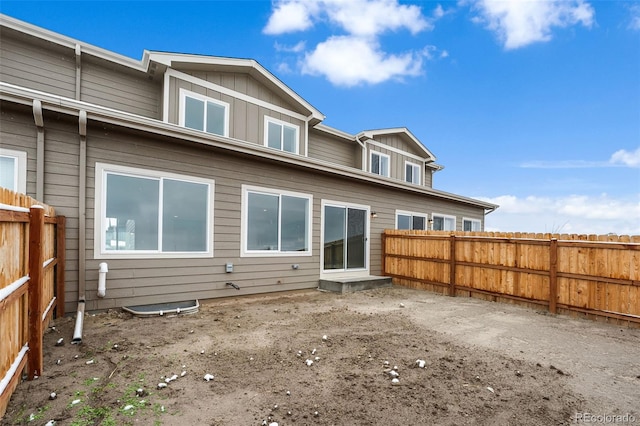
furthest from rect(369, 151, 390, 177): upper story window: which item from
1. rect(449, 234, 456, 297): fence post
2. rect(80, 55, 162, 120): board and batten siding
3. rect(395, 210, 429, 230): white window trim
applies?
rect(80, 55, 162, 120): board and batten siding

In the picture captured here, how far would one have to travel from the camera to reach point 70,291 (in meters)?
4.57

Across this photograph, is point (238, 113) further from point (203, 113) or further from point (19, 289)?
point (19, 289)

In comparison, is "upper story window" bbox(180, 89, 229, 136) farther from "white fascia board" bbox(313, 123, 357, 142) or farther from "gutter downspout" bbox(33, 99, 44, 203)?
"white fascia board" bbox(313, 123, 357, 142)

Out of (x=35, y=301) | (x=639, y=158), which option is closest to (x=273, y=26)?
(x=35, y=301)

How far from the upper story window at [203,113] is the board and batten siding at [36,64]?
7.09 ft

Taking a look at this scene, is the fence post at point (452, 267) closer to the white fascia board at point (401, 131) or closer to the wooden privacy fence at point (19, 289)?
the white fascia board at point (401, 131)

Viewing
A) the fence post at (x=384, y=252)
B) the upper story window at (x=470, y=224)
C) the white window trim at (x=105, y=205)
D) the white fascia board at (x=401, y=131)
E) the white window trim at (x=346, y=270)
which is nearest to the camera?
the white window trim at (x=105, y=205)

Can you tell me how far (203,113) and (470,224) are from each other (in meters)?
11.1

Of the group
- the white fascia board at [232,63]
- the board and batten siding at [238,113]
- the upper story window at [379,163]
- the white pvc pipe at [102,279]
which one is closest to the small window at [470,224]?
the upper story window at [379,163]

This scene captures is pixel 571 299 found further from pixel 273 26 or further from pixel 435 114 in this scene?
pixel 435 114

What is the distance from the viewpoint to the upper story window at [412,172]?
42.0 feet

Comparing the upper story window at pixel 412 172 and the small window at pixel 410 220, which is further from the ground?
the upper story window at pixel 412 172

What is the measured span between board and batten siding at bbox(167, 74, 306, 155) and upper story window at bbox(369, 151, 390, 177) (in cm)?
384

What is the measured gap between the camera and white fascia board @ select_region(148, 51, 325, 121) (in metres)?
6.86
